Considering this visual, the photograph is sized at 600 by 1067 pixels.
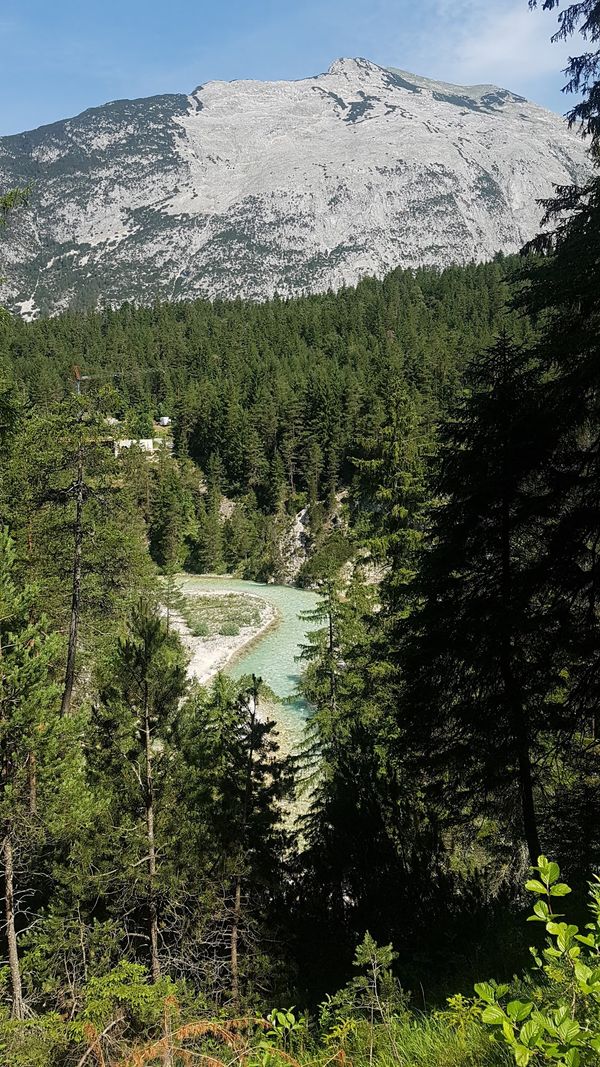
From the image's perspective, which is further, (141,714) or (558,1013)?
(141,714)

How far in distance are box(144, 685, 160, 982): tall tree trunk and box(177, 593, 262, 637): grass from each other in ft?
103

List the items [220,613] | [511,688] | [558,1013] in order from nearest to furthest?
[558,1013] < [511,688] < [220,613]

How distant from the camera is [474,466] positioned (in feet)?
30.1

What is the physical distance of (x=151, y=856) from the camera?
9219 mm

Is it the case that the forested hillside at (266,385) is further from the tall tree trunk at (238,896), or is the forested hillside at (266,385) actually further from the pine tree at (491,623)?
the tall tree trunk at (238,896)

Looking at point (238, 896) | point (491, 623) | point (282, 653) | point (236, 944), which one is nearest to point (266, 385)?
point (282, 653)

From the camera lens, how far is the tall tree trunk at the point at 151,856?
8992mm

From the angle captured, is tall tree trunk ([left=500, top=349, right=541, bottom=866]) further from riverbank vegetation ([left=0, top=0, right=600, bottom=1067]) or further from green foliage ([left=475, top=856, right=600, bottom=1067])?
green foliage ([left=475, top=856, right=600, bottom=1067])

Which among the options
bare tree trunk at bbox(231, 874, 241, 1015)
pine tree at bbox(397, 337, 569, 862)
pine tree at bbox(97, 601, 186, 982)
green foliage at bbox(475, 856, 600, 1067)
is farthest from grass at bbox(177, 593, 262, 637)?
green foliage at bbox(475, 856, 600, 1067)

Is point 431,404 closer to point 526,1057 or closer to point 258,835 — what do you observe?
point 258,835

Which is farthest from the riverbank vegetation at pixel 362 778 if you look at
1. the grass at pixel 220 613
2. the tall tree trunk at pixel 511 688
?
the grass at pixel 220 613

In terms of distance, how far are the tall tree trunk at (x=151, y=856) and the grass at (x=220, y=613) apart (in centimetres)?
3139

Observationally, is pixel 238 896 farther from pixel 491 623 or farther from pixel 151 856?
pixel 491 623

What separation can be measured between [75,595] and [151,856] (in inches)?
336
